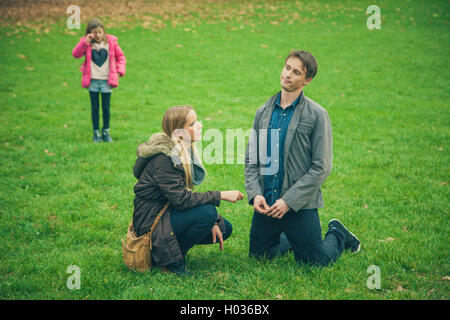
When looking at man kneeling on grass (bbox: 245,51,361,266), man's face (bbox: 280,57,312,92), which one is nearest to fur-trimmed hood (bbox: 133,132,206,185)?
man kneeling on grass (bbox: 245,51,361,266)

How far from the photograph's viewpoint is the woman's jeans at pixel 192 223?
3631 mm

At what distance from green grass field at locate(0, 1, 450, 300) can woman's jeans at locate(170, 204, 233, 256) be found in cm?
37

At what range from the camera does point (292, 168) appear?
146 inches

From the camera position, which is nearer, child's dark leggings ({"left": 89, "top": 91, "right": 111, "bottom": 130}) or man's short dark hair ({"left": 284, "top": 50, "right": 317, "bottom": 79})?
man's short dark hair ({"left": 284, "top": 50, "right": 317, "bottom": 79})

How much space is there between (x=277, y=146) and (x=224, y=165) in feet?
9.65

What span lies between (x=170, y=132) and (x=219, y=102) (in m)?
6.39

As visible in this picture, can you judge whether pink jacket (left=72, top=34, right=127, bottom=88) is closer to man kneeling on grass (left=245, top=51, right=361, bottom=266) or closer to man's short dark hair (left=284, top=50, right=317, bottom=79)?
man kneeling on grass (left=245, top=51, right=361, bottom=266)

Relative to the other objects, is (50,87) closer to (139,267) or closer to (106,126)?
(106,126)

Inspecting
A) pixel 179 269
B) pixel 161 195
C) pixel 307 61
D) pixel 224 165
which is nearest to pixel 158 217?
pixel 161 195

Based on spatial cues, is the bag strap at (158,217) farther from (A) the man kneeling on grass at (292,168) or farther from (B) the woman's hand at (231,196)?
(A) the man kneeling on grass at (292,168)

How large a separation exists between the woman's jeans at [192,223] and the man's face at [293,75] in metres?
1.32

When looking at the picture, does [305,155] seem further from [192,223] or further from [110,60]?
[110,60]

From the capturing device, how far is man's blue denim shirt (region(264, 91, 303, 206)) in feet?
12.3

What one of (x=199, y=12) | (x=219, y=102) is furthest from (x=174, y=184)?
(x=199, y=12)
